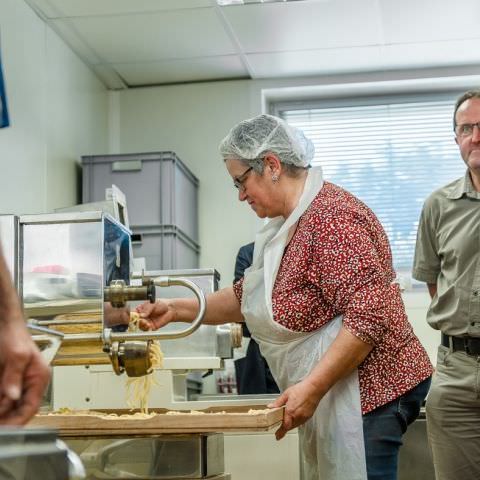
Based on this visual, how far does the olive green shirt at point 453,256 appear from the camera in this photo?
8.87 feet

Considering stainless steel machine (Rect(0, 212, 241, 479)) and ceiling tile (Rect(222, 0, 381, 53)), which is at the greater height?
ceiling tile (Rect(222, 0, 381, 53))

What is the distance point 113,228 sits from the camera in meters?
2.12

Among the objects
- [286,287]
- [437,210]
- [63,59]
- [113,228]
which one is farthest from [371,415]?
[63,59]

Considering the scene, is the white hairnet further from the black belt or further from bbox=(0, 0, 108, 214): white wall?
bbox=(0, 0, 108, 214): white wall

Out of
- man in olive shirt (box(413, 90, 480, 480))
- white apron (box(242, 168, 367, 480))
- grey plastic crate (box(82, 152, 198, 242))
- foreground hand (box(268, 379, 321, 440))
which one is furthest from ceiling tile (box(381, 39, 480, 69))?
foreground hand (box(268, 379, 321, 440))

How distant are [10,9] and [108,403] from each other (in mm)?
1888

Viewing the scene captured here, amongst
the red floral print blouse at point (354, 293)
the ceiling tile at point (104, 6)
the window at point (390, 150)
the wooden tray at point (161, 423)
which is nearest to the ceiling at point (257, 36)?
the ceiling tile at point (104, 6)

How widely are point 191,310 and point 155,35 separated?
7.68ft

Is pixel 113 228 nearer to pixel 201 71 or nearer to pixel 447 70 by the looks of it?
pixel 201 71

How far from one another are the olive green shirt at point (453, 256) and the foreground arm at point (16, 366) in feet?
6.07

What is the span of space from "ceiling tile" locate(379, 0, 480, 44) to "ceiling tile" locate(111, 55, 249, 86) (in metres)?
0.90

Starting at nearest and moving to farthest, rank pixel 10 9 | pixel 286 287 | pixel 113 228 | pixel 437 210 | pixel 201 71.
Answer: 1. pixel 113 228
2. pixel 286 287
3. pixel 437 210
4. pixel 10 9
5. pixel 201 71

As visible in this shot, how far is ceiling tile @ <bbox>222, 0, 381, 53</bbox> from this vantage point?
4277mm

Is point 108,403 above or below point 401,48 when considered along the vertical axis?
below
